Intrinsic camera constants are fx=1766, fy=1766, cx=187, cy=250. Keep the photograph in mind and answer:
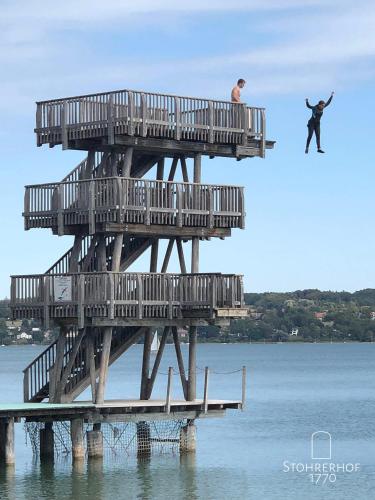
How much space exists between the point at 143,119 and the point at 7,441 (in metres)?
9.82

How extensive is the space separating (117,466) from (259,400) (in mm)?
47116

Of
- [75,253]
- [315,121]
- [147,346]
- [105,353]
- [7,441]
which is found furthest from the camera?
[147,346]

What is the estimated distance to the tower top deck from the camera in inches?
1973

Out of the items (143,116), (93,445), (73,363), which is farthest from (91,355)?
(143,116)

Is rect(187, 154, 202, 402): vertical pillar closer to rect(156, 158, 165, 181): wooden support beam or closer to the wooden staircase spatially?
rect(156, 158, 165, 181): wooden support beam

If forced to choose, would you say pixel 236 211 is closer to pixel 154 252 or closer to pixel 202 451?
pixel 154 252

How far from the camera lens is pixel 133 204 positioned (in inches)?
1973

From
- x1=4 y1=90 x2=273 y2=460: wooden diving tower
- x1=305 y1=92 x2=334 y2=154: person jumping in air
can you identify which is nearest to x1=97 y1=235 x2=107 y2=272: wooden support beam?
x1=4 y1=90 x2=273 y2=460: wooden diving tower

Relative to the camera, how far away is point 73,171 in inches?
2053

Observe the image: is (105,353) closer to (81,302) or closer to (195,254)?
(81,302)

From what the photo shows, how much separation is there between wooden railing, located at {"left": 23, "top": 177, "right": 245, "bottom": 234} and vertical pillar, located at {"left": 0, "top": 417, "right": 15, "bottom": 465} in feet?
19.5

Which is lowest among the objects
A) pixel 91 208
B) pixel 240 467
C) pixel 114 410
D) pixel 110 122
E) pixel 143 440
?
pixel 240 467

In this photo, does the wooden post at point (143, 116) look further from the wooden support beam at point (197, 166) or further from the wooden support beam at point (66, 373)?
the wooden support beam at point (66, 373)

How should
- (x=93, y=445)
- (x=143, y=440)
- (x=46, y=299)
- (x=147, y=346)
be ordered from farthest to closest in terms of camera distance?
(x=147, y=346) < (x=143, y=440) < (x=46, y=299) < (x=93, y=445)
